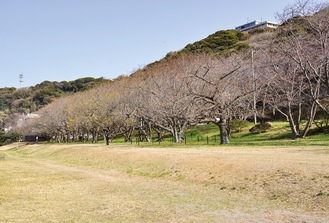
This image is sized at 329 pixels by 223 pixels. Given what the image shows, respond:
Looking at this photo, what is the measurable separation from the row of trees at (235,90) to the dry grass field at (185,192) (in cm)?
943

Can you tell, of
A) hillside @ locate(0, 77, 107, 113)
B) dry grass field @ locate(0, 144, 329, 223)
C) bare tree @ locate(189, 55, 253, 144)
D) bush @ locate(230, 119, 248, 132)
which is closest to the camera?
dry grass field @ locate(0, 144, 329, 223)

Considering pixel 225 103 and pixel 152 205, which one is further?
pixel 225 103

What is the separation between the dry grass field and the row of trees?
943 cm

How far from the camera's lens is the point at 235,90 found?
120 ft

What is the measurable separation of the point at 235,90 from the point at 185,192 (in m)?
23.9

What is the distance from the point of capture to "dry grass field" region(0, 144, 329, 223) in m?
10.4

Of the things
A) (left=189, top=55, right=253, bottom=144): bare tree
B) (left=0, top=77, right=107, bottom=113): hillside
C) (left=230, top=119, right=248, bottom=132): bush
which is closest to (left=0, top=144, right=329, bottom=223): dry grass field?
(left=189, top=55, right=253, bottom=144): bare tree

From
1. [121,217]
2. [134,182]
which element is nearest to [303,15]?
[134,182]

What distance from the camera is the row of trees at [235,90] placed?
24.4 meters

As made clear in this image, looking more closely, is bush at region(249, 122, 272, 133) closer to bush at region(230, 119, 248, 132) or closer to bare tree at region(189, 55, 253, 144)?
bush at region(230, 119, 248, 132)

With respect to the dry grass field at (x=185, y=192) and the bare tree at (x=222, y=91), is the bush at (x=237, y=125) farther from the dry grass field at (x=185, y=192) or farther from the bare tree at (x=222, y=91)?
the dry grass field at (x=185, y=192)

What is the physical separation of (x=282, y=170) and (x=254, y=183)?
56.2 inches

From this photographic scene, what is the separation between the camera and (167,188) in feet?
50.3

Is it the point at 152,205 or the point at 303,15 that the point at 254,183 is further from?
the point at 303,15
